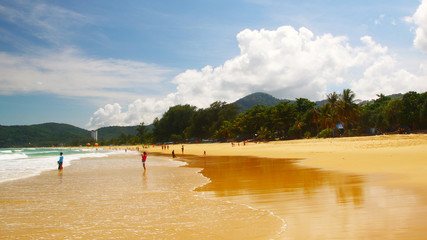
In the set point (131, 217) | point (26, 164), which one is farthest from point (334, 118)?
point (131, 217)

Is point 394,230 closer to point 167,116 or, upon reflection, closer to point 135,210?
point 135,210

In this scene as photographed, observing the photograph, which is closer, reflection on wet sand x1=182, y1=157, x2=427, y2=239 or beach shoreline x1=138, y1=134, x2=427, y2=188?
reflection on wet sand x1=182, y1=157, x2=427, y2=239

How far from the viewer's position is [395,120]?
5619 centimetres

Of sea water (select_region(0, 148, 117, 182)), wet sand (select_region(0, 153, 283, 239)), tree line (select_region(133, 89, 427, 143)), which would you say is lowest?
sea water (select_region(0, 148, 117, 182))

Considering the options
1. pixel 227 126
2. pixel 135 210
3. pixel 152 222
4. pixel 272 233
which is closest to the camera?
pixel 272 233

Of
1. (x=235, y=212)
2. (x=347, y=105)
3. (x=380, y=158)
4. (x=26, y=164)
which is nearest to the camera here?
(x=235, y=212)

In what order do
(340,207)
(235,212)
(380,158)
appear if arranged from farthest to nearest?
(380,158) → (235,212) → (340,207)

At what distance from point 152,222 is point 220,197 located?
10.4 ft

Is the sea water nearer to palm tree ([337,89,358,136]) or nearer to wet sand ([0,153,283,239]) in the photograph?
wet sand ([0,153,283,239])

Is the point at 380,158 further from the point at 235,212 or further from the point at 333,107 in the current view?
the point at 333,107

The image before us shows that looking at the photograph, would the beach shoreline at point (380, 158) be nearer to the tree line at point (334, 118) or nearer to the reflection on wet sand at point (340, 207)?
the reflection on wet sand at point (340, 207)

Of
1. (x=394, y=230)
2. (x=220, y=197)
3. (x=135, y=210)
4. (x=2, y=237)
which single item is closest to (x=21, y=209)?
(x=2, y=237)

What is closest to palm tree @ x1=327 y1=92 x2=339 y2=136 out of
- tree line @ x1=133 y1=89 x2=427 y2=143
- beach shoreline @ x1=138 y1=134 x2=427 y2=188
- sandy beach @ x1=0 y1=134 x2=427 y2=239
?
tree line @ x1=133 y1=89 x2=427 y2=143

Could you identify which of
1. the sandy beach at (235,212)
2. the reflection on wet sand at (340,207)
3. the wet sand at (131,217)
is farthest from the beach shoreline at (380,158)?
the wet sand at (131,217)
